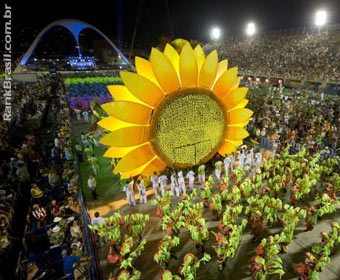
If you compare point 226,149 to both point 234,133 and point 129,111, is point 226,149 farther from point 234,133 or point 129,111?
point 129,111

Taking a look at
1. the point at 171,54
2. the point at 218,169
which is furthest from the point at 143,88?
the point at 218,169

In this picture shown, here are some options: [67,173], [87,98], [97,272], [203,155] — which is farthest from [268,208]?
[87,98]

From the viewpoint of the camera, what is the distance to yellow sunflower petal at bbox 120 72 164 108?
24.2ft

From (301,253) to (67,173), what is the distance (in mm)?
7496

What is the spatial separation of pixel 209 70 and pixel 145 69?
2272mm

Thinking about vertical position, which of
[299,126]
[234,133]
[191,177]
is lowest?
[191,177]

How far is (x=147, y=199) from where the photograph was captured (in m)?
8.38

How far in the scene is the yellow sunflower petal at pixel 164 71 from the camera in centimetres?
759

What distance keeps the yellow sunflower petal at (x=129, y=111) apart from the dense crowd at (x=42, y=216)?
2.59m

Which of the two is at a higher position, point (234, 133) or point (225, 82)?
point (225, 82)

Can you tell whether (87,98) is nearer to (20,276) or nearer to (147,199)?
(147,199)

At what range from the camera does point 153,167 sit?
870cm

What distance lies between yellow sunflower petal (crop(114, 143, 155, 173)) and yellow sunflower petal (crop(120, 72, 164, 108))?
1551 mm

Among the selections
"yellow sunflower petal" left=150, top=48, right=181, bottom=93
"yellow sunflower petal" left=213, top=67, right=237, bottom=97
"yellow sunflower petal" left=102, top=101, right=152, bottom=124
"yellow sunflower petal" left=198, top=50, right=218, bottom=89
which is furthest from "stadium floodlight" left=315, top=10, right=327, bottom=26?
"yellow sunflower petal" left=102, top=101, right=152, bottom=124
